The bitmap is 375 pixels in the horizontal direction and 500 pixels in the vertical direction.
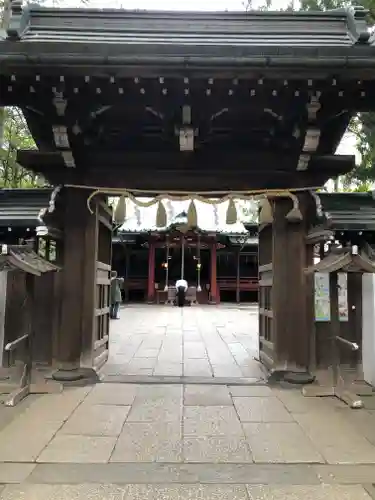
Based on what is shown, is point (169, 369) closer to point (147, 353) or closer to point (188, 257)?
point (147, 353)

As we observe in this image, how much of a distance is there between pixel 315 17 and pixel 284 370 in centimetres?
523

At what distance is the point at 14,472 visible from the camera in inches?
127

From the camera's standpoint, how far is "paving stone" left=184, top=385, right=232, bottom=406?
16.7ft

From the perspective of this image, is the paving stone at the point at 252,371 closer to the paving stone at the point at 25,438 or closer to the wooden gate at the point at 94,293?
the wooden gate at the point at 94,293

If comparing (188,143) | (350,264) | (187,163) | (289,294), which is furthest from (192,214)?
→ (350,264)

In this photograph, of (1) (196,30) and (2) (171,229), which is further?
(2) (171,229)

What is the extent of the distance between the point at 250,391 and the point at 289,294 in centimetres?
150

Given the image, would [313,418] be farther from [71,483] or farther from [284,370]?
[71,483]

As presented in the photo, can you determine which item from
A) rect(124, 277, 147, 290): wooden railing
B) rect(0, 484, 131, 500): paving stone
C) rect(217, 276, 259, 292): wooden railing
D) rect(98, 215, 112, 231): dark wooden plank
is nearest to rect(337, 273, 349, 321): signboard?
rect(98, 215, 112, 231): dark wooden plank

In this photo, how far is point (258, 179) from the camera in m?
6.10

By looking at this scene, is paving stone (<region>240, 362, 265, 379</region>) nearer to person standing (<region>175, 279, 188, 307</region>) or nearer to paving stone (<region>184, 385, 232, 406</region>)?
paving stone (<region>184, 385, 232, 406</region>)

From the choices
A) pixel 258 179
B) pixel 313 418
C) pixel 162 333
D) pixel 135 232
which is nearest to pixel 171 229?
pixel 135 232

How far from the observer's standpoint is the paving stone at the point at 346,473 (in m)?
3.15

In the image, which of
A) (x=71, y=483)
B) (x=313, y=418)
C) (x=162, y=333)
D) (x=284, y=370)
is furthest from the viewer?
(x=162, y=333)
